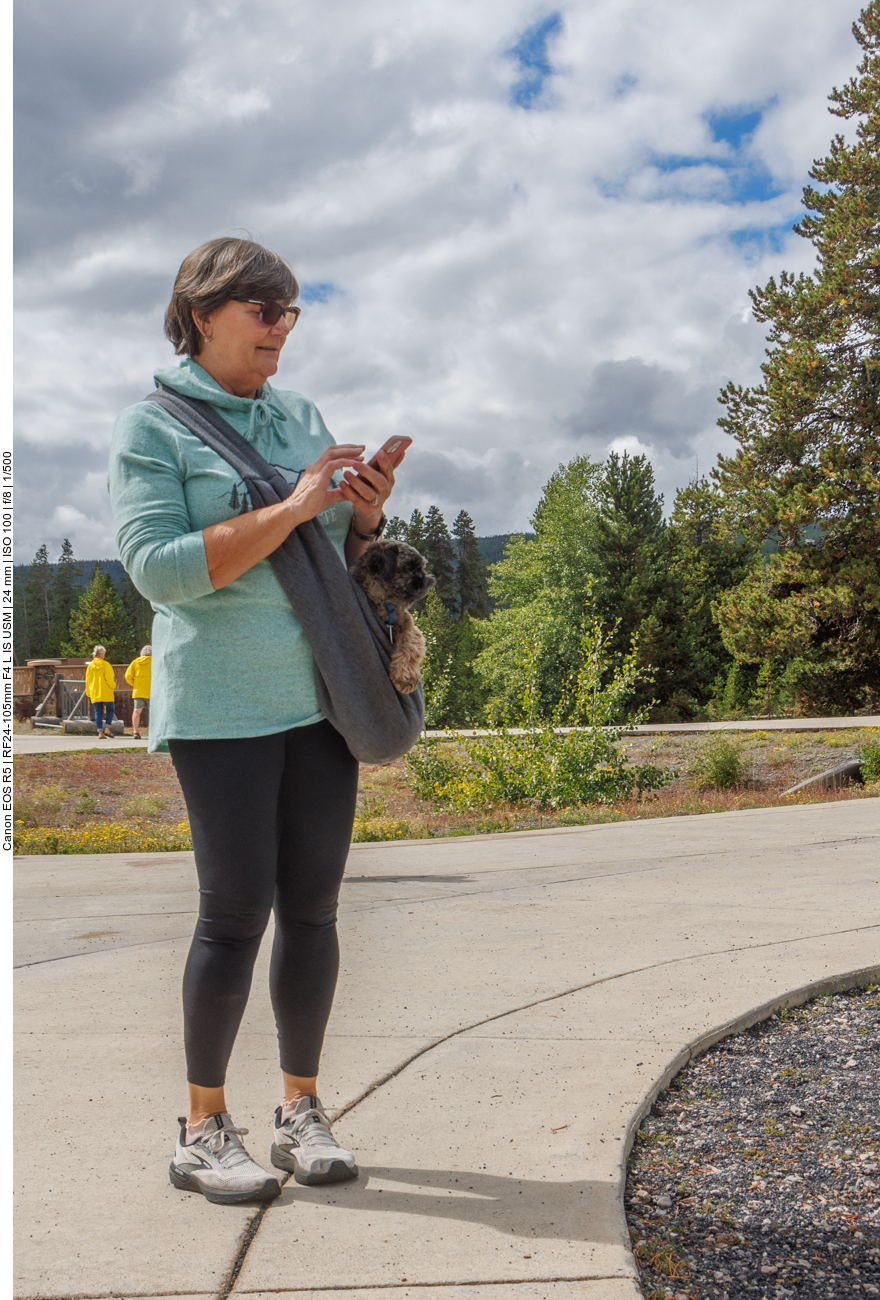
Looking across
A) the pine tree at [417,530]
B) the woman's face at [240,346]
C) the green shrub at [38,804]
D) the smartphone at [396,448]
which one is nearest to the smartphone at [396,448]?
the smartphone at [396,448]

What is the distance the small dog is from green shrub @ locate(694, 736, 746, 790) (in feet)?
36.0

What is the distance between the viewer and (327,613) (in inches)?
85.1

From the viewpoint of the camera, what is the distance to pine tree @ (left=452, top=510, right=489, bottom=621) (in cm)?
8438

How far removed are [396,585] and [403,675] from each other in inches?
8.2

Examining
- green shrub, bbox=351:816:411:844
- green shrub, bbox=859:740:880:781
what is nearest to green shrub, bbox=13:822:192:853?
green shrub, bbox=351:816:411:844

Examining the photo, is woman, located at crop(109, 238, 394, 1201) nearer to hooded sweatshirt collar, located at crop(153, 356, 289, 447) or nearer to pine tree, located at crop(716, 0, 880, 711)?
hooded sweatshirt collar, located at crop(153, 356, 289, 447)

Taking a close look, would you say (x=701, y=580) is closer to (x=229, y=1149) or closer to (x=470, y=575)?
(x=229, y=1149)

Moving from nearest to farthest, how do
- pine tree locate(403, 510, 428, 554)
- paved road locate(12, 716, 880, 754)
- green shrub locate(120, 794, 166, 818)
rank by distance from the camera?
green shrub locate(120, 794, 166, 818) < paved road locate(12, 716, 880, 754) < pine tree locate(403, 510, 428, 554)

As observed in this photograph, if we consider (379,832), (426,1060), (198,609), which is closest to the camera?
(198,609)

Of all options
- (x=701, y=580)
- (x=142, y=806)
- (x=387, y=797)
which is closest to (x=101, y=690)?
(x=142, y=806)

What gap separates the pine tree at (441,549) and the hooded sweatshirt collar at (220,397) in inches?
3126

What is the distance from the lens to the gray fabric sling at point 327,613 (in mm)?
2141

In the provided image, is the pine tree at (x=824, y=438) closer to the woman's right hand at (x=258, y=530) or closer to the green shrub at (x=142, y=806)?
the green shrub at (x=142, y=806)

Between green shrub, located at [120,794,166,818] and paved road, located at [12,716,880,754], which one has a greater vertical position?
paved road, located at [12,716,880,754]
